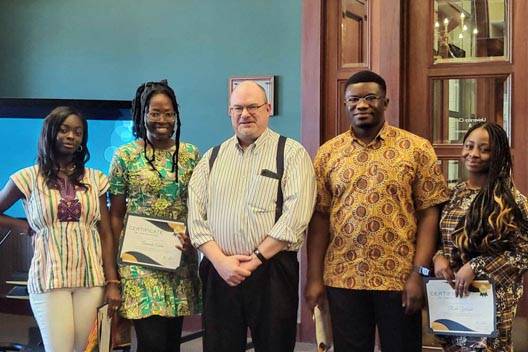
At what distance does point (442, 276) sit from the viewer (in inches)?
91.4

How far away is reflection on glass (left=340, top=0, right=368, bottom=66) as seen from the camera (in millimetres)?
3738

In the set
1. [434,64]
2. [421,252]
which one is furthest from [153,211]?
[434,64]

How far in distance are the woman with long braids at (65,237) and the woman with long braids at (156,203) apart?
7 cm

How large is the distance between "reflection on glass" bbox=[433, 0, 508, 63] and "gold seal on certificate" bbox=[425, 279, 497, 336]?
1619mm

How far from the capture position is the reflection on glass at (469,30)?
137 inches

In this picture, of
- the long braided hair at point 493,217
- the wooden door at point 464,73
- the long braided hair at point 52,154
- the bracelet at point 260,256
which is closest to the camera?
the long braided hair at point 493,217

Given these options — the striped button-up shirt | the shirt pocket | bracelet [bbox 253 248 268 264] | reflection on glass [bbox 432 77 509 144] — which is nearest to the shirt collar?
the striped button-up shirt

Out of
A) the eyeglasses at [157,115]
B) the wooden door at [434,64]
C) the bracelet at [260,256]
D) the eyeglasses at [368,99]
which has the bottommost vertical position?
the bracelet at [260,256]

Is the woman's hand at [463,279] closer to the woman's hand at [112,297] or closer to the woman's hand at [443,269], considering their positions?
the woman's hand at [443,269]

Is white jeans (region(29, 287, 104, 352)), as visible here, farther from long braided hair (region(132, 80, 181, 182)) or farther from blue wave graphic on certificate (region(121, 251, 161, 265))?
long braided hair (region(132, 80, 181, 182))

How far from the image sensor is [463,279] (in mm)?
2262

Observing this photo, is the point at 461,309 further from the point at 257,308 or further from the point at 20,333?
the point at 20,333

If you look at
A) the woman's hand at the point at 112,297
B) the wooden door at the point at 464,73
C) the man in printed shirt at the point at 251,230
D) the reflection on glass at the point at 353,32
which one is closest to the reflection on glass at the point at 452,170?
A: the wooden door at the point at 464,73

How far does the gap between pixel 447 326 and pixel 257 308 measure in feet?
2.16
